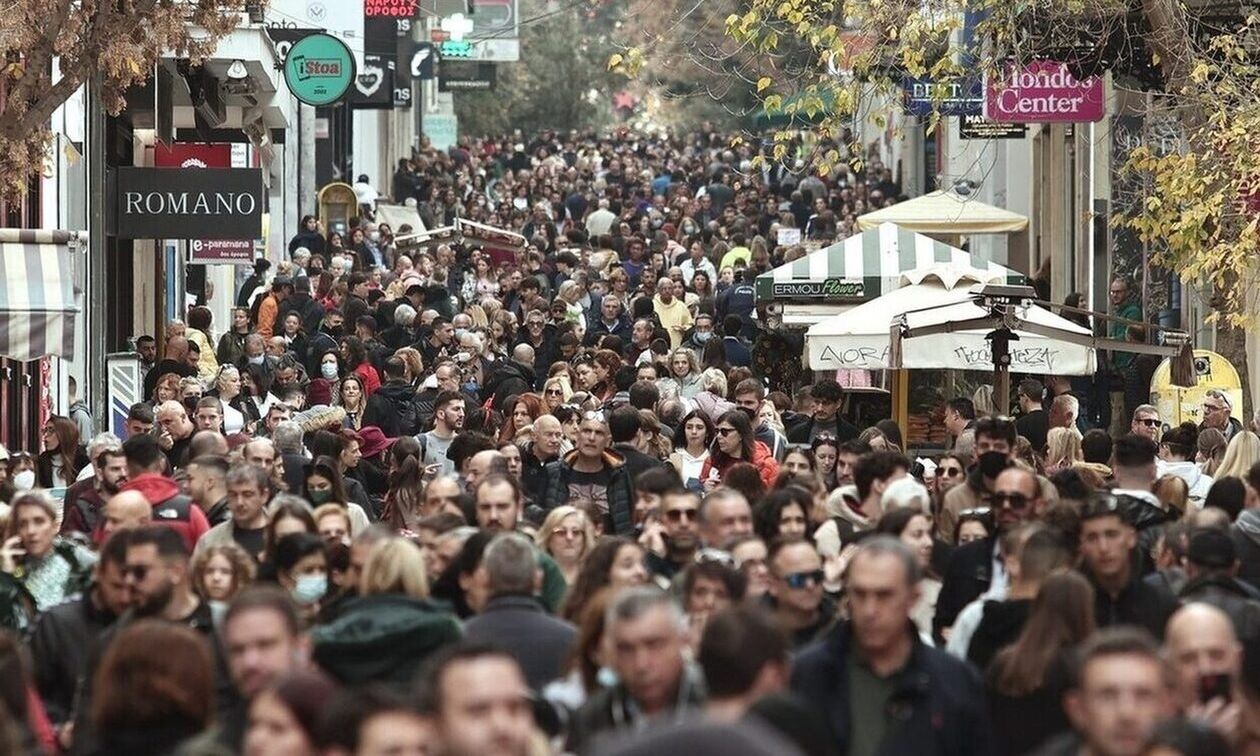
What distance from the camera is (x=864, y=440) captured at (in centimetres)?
1669

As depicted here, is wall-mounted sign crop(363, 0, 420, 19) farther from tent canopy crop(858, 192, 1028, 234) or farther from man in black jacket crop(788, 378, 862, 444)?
man in black jacket crop(788, 378, 862, 444)

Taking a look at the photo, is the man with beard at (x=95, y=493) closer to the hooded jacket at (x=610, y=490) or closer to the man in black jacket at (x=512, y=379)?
the hooded jacket at (x=610, y=490)

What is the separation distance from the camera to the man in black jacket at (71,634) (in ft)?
30.7

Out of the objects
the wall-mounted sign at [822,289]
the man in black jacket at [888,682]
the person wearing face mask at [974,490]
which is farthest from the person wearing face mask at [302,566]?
the wall-mounted sign at [822,289]

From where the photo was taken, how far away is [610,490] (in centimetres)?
1526

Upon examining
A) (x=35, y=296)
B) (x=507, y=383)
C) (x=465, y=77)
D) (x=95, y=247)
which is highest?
(x=465, y=77)

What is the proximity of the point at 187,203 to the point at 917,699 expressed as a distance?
58.5 feet

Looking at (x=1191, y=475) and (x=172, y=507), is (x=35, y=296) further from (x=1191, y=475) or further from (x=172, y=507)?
(x=1191, y=475)

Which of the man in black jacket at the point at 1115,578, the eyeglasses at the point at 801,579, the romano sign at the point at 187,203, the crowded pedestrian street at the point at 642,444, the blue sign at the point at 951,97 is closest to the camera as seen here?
the crowded pedestrian street at the point at 642,444

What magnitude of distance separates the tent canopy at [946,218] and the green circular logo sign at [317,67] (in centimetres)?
704

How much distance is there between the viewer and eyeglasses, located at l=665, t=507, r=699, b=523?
11328mm

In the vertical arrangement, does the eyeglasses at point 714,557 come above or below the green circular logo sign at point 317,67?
below

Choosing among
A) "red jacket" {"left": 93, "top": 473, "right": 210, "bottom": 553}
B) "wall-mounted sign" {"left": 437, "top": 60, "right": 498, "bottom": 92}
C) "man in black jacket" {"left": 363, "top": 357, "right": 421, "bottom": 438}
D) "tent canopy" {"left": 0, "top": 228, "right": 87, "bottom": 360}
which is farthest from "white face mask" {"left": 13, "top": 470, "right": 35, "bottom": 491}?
"wall-mounted sign" {"left": 437, "top": 60, "right": 498, "bottom": 92}

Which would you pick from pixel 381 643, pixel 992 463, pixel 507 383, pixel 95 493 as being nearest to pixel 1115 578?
pixel 381 643
